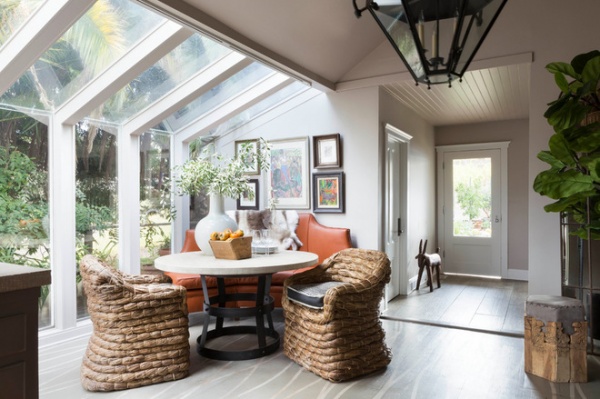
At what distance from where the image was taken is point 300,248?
4559 mm

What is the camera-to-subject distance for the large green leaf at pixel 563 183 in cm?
282

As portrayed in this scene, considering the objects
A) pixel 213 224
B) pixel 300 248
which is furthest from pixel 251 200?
pixel 213 224

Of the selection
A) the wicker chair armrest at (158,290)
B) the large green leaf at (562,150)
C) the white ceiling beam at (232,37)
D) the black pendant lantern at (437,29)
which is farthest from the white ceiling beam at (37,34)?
the large green leaf at (562,150)

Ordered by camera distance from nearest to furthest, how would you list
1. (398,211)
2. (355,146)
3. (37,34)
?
(37,34) < (355,146) < (398,211)

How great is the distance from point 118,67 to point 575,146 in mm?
3449

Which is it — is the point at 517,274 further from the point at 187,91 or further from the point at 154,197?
the point at 187,91

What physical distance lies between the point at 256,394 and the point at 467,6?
2330 millimetres

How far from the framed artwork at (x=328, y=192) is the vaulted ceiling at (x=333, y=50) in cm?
96

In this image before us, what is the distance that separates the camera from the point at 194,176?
3369 mm

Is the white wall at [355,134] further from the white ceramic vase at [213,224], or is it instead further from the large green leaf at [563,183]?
the large green leaf at [563,183]

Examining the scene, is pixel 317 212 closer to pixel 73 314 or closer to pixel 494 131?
pixel 73 314

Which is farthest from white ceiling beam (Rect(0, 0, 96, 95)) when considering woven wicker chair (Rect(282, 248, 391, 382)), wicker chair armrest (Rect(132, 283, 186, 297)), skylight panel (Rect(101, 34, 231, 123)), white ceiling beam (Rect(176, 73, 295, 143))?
woven wicker chair (Rect(282, 248, 391, 382))

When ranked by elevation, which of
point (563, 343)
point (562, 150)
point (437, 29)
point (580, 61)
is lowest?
point (563, 343)

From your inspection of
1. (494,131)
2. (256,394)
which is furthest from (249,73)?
(494,131)
